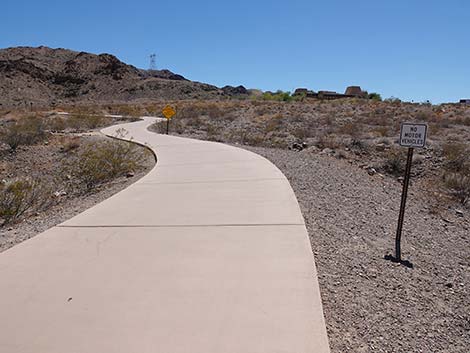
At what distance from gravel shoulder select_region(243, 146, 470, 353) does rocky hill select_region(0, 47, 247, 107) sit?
8208 centimetres

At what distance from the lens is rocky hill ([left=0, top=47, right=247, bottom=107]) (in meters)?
85.6

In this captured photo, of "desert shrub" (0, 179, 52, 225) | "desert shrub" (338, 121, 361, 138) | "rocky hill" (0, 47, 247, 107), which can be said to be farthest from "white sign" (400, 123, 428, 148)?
"rocky hill" (0, 47, 247, 107)

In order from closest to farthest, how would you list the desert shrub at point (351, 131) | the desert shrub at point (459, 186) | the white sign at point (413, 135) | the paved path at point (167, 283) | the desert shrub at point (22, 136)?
the paved path at point (167, 283) < the white sign at point (413, 135) < the desert shrub at point (459, 186) < the desert shrub at point (22, 136) < the desert shrub at point (351, 131)

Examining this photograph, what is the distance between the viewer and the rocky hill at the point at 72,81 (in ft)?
281

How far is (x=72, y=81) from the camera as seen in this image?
3775 inches

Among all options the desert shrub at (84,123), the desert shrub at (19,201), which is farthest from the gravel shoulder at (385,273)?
the desert shrub at (84,123)

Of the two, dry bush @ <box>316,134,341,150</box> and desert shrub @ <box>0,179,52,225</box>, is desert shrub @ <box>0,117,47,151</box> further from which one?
dry bush @ <box>316,134,341,150</box>

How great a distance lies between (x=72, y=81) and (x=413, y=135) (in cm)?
9981

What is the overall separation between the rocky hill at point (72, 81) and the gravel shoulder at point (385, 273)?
8208 cm

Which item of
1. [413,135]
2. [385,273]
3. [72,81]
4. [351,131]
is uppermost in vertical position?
[72,81]

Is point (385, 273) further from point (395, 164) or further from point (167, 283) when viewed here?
point (395, 164)

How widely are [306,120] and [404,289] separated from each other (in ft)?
83.6

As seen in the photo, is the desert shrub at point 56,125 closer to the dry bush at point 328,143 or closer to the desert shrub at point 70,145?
the desert shrub at point 70,145

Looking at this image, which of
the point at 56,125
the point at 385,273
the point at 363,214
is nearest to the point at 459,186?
the point at 363,214
